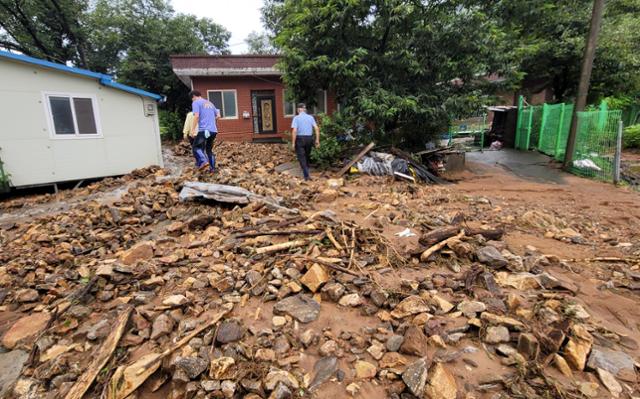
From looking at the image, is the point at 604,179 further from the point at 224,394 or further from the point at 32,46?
the point at 32,46

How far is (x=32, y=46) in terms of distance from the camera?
65.9 feet

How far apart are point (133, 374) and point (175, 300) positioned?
2.45ft

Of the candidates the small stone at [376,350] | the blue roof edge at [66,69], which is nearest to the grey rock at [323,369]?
the small stone at [376,350]

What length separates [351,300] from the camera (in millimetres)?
2625

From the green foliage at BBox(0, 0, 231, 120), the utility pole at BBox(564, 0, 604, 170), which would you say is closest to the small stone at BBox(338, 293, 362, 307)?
the utility pole at BBox(564, 0, 604, 170)

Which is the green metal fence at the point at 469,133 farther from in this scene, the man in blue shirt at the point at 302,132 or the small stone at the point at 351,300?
the small stone at the point at 351,300

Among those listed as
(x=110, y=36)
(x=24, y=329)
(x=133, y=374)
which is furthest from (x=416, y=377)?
(x=110, y=36)

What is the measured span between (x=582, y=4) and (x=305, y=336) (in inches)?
684

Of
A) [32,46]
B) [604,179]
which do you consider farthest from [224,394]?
[32,46]

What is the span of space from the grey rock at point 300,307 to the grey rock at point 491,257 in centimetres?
180

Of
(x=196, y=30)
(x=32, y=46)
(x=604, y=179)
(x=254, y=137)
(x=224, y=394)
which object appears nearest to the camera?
(x=224, y=394)

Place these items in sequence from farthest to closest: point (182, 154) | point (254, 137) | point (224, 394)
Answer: point (254, 137) → point (182, 154) → point (224, 394)

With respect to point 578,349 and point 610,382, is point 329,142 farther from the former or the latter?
point 610,382

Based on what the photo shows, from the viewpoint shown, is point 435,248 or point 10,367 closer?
point 10,367
